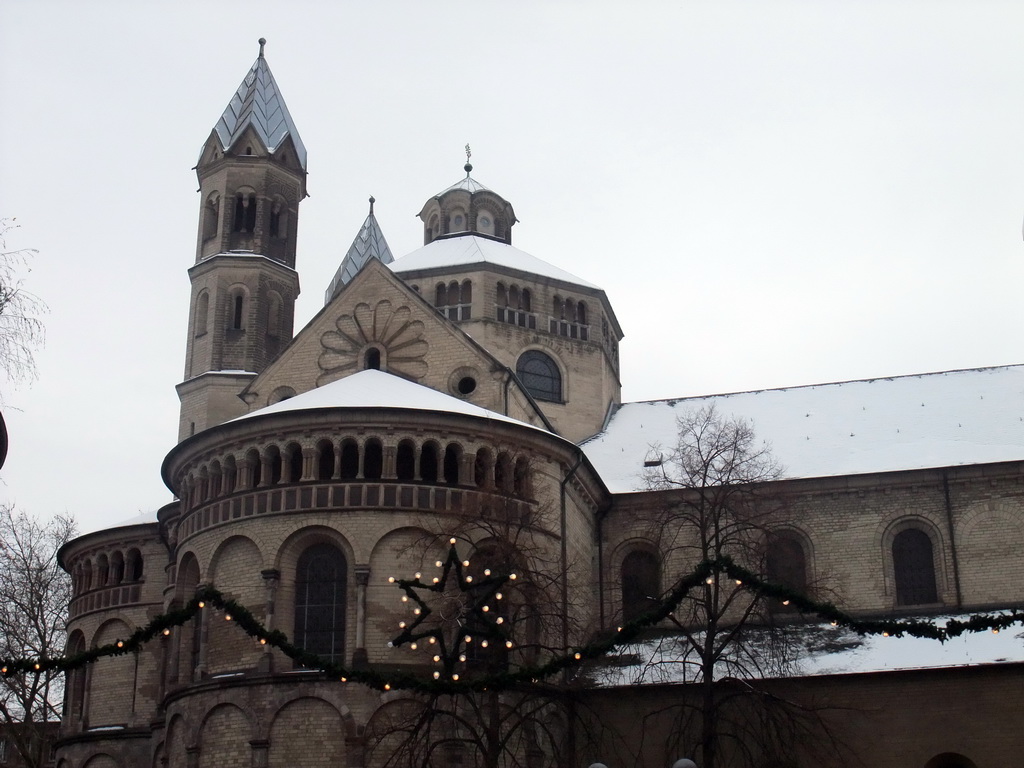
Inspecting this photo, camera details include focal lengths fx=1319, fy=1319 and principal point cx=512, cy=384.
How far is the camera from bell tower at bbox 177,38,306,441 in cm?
4488

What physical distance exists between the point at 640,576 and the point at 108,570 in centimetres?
1727

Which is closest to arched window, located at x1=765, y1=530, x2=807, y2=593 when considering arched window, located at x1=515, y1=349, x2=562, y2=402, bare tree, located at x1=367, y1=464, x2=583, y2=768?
bare tree, located at x1=367, y1=464, x2=583, y2=768

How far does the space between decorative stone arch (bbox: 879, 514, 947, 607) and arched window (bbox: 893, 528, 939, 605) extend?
0.07 meters

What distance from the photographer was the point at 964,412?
4191 cm

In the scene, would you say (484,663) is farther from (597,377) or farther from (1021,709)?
(597,377)

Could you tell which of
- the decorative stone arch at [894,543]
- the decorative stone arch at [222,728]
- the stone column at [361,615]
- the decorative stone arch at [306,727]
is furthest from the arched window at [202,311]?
the decorative stone arch at [894,543]

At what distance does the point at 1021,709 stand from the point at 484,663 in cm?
1434

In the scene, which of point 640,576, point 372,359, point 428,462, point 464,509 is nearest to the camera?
point 464,509

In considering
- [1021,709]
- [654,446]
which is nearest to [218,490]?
[654,446]

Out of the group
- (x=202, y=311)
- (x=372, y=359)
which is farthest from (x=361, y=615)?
(x=202, y=311)

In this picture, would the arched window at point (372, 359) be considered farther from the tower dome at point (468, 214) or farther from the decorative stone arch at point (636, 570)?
the tower dome at point (468, 214)

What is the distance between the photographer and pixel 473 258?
45938 mm

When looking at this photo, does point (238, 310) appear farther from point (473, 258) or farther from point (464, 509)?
point (464, 509)

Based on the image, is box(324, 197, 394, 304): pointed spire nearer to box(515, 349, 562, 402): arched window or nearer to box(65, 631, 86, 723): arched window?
box(515, 349, 562, 402): arched window
